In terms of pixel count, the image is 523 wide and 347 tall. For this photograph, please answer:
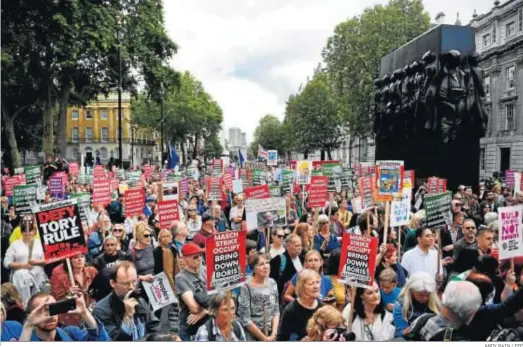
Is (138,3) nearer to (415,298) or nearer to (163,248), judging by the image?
(163,248)


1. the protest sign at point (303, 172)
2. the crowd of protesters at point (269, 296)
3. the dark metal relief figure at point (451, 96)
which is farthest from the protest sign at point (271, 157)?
the crowd of protesters at point (269, 296)

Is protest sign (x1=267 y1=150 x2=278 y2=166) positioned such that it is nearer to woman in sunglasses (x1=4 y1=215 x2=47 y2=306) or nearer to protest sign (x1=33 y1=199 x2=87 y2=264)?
woman in sunglasses (x1=4 y1=215 x2=47 y2=306)

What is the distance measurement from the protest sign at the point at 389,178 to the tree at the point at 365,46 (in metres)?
34.1

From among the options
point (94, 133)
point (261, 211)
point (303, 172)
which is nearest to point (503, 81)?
point (303, 172)

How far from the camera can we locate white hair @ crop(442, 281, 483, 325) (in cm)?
492

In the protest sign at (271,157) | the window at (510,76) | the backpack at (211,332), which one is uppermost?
the window at (510,76)

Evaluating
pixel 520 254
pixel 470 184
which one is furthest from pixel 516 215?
pixel 470 184

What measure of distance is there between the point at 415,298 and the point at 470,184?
17.1 m

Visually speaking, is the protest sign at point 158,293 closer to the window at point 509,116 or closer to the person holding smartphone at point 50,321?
→ the person holding smartphone at point 50,321

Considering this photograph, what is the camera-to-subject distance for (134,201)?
10820 mm

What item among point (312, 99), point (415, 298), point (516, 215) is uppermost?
point (312, 99)

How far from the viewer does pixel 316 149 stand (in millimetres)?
62125

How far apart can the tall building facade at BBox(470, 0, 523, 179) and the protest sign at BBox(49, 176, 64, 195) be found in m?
33.9

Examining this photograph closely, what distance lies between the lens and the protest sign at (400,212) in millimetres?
9883
